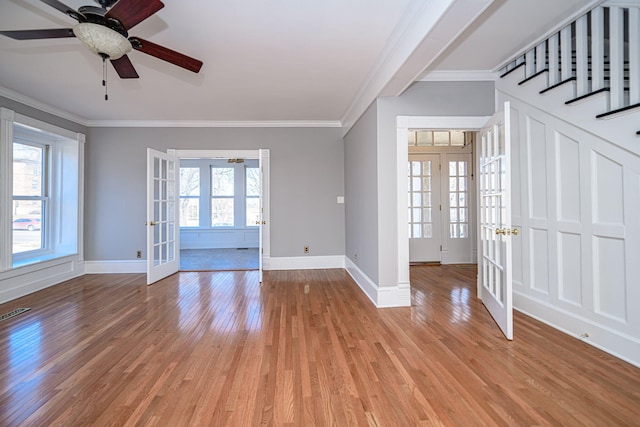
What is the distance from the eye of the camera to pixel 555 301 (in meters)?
2.74

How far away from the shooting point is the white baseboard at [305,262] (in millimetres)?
5301

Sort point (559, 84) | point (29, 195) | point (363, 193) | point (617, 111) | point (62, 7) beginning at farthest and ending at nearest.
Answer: point (29, 195)
point (363, 193)
point (559, 84)
point (617, 111)
point (62, 7)

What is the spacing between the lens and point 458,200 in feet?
18.4

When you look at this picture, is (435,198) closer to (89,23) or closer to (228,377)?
(228,377)

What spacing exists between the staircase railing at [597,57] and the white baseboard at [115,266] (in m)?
5.94

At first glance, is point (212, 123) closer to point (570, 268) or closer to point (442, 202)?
point (442, 202)

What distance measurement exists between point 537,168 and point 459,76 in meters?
1.32

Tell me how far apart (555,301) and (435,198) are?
3.06 m

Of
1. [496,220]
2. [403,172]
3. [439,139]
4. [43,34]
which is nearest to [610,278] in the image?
[496,220]

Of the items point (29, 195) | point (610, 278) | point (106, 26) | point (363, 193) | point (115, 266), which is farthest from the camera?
point (115, 266)

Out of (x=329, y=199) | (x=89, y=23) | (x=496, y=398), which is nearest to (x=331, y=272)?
(x=329, y=199)

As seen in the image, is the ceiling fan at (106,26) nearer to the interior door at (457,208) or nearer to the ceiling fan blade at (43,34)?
the ceiling fan blade at (43,34)

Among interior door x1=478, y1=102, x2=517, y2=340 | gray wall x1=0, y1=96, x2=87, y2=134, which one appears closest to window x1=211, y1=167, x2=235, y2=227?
gray wall x1=0, y1=96, x2=87, y2=134

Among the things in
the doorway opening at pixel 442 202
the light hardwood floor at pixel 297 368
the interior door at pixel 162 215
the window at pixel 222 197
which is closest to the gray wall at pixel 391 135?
the light hardwood floor at pixel 297 368
